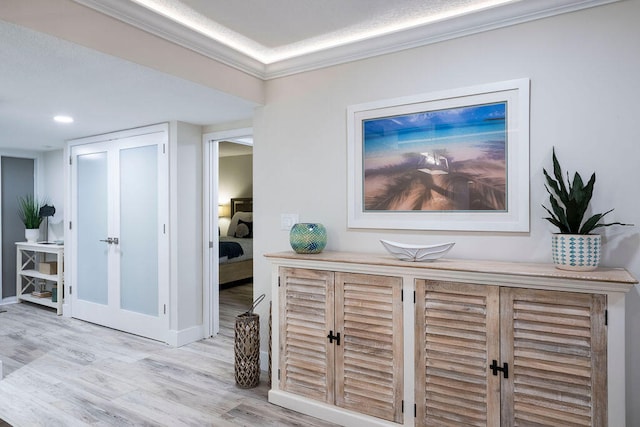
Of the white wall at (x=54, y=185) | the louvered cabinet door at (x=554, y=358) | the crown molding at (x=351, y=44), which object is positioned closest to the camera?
the louvered cabinet door at (x=554, y=358)

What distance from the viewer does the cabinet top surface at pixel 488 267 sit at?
1703mm

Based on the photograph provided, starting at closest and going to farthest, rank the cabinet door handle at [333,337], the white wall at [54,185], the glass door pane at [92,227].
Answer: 1. the cabinet door handle at [333,337]
2. the glass door pane at [92,227]
3. the white wall at [54,185]

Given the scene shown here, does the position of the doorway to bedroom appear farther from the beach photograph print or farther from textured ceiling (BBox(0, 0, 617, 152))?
the beach photograph print

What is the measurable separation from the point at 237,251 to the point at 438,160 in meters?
4.46

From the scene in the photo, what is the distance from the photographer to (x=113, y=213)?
13.8ft

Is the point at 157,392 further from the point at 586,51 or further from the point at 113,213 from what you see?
the point at 586,51

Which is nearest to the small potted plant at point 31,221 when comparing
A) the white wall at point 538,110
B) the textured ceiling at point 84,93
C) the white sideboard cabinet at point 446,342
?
the textured ceiling at point 84,93

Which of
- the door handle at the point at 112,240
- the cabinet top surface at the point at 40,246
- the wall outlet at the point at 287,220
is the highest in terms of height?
the wall outlet at the point at 287,220

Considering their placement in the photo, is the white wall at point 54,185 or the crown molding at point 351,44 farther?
the white wall at point 54,185

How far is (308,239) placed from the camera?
8.46ft

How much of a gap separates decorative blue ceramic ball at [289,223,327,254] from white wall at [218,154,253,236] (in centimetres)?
569

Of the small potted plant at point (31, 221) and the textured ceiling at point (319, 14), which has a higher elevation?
the textured ceiling at point (319, 14)

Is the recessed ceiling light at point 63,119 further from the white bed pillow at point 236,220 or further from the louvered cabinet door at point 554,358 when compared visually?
the white bed pillow at point 236,220

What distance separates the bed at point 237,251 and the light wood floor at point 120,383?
1.86 m
